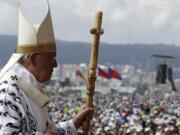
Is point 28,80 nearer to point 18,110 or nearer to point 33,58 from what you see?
point 33,58

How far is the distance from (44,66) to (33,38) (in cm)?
23

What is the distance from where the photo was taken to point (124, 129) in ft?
64.7

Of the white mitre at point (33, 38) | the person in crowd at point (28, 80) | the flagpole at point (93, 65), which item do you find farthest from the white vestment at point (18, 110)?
the flagpole at point (93, 65)

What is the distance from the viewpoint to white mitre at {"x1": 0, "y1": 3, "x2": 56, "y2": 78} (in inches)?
152

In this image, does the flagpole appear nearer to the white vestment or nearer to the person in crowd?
the person in crowd

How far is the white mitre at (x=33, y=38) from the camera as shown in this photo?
3.86 meters

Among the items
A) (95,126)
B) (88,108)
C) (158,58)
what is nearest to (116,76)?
(158,58)

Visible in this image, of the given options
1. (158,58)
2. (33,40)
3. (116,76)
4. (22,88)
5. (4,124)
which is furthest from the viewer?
(158,58)

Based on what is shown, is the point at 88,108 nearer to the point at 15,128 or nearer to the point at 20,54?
the point at 20,54

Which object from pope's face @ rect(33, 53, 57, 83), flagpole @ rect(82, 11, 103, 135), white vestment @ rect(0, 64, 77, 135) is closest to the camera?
white vestment @ rect(0, 64, 77, 135)

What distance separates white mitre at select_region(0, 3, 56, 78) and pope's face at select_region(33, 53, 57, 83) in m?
0.04

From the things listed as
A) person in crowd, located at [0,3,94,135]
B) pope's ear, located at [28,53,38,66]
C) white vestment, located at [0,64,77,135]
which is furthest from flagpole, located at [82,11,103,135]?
pope's ear, located at [28,53,38,66]

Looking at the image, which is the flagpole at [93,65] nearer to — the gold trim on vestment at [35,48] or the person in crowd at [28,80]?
the person in crowd at [28,80]

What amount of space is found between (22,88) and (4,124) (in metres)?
0.34
